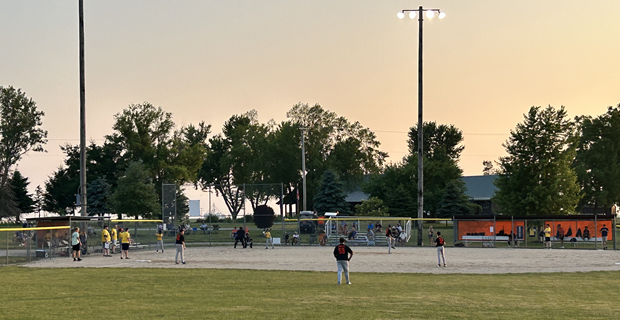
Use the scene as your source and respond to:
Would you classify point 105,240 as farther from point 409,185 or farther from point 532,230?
point 409,185

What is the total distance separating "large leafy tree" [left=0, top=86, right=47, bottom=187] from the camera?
285 ft

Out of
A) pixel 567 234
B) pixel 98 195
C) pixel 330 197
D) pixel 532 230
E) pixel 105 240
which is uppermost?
pixel 98 195

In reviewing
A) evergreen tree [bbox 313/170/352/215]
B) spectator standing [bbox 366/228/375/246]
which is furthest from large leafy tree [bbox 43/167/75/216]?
spectator standing [bbox 366/228/375/246]

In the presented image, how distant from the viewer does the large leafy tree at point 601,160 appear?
287 feet

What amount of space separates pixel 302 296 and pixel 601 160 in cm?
8027

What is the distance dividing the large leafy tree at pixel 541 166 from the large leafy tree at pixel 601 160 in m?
32.2

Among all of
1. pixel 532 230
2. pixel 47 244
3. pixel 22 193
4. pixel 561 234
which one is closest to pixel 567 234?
pixel 561 234

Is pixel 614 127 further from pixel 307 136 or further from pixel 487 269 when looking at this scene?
pixel 487 269

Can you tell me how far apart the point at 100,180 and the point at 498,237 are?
62817 mm

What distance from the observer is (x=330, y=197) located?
80.8 meters

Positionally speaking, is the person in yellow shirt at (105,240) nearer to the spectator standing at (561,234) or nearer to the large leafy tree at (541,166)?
the spectator standing at (561,234)

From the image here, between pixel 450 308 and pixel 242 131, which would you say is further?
pixel 242 131

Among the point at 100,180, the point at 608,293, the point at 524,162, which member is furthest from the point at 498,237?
the point at 100,180

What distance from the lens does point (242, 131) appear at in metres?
121
